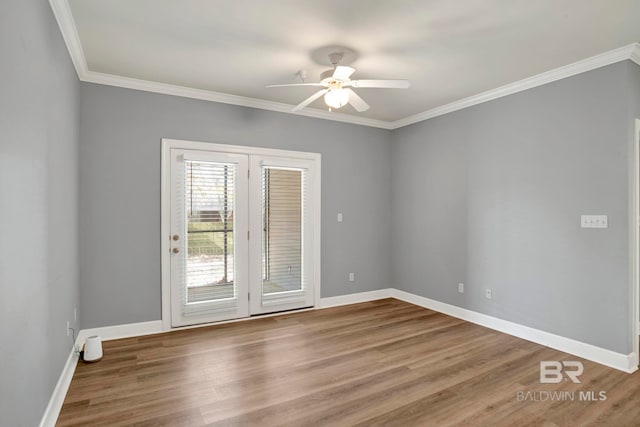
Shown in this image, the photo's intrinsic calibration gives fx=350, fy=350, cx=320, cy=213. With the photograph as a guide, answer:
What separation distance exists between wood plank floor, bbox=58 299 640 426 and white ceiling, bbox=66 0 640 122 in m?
2.73

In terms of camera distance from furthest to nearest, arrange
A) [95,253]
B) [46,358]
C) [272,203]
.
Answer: [272,203], [95,253], [46,358]

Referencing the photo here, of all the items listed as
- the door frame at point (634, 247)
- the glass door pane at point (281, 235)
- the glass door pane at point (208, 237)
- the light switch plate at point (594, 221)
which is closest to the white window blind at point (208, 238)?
the glass door pane at point (208, 237)

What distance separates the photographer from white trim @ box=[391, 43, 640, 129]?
299cm

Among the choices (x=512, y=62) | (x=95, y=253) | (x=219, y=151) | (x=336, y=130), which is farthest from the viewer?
(x=336, y=130)

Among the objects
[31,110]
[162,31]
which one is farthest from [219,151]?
[31,110]

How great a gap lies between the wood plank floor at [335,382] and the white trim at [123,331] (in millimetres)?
119

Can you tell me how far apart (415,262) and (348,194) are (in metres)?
1.40

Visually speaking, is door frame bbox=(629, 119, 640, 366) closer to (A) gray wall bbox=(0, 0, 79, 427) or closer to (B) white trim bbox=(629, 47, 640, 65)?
(B) white trim bbox=(629, 47, 640, 65)

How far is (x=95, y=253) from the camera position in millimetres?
3582

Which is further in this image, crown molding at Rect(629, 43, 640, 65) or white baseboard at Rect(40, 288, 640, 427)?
crown molding at Rect(629, 43, 640, 65)

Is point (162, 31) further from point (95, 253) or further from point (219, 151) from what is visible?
point (95, 253)

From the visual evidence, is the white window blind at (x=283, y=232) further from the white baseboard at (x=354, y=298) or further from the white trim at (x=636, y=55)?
the white trim at (x=636, y=55)
